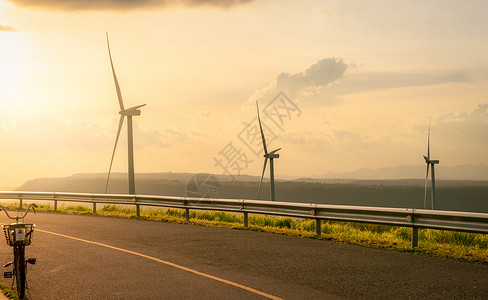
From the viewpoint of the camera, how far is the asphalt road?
8812 millimetres

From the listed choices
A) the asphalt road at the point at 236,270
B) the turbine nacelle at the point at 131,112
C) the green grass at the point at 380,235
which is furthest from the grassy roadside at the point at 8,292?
the turbine nacelle at the point at 131,112

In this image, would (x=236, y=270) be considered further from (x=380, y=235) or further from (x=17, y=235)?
(x=380, y=235)

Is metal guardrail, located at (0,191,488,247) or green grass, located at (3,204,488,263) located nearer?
metal guardrail, located at (0,191,488,247)

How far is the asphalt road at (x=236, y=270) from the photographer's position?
28.9 ft

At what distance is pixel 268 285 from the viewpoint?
30.3 feet

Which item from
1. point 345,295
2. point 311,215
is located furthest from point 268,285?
point 311,215

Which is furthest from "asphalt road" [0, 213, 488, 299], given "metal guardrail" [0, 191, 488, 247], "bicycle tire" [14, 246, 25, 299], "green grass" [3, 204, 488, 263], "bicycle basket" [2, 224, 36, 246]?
"metal guardrail" [0, 191, 488, 247]

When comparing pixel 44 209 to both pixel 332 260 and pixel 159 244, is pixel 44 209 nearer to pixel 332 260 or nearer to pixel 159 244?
pixel 159 244

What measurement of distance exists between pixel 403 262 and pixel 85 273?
6.17m

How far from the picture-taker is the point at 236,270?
10.7 metres

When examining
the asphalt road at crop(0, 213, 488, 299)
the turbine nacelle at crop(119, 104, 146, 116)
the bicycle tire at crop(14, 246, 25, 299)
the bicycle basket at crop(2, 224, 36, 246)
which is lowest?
the asphalt road at crop(0, 213, 488, 299)

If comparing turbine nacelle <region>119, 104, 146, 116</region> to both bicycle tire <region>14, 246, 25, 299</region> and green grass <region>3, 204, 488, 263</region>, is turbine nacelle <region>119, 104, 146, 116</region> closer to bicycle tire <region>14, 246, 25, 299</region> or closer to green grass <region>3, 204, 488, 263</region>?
green grass <region>3, 204, 488, 263</region>

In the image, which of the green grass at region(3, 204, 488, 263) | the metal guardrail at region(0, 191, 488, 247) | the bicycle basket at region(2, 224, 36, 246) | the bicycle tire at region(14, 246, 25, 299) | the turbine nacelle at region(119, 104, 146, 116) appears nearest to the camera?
the bicycle tire at region(14, 246, 25, 299)

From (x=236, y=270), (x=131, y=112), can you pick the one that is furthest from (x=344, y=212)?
(x=131, y=112)
